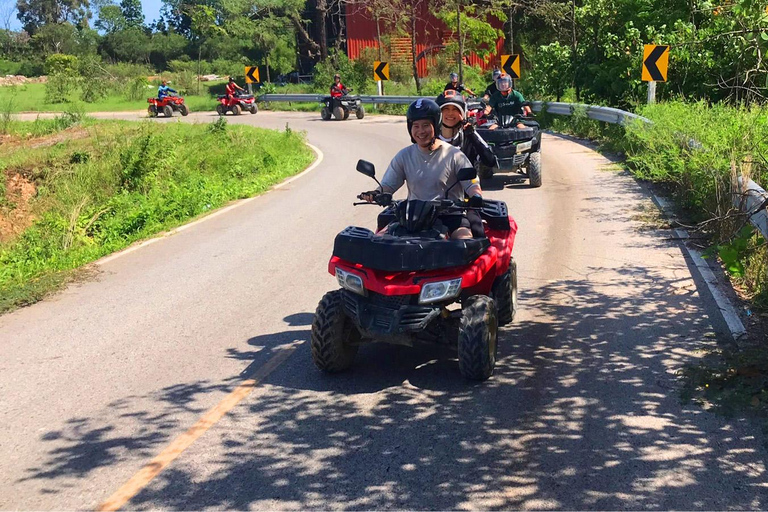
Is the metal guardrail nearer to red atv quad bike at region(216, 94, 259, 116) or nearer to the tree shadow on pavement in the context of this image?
the tree shadow on pavement

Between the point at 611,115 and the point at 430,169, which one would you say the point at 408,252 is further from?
the point at 611,115

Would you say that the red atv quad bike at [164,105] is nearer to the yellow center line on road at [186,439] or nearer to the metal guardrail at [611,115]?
the metal guardrail at [611,115]

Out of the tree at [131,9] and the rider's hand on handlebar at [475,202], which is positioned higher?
the tree at [131,9]

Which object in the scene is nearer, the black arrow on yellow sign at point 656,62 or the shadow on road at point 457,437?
the shadow on road at point 457,437

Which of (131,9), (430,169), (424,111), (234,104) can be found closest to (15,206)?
(430,169)

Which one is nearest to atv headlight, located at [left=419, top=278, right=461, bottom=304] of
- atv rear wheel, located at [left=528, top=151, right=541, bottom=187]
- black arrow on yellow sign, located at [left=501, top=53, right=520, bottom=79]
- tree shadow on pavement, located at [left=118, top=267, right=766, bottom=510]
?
tree shadow on pavement, located at [left=118, top=267, right=766, bottom=510]

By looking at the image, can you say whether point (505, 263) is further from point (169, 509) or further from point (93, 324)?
point (93, 324)

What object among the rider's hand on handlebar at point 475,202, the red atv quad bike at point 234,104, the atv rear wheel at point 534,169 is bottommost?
the atv rear wheel at point 534,169

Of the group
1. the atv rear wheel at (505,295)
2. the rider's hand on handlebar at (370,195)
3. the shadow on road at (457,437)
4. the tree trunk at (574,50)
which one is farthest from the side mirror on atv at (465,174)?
the tree trunk at (574,50)

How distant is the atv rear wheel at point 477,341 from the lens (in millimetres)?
6012

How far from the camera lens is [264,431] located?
5508 mm

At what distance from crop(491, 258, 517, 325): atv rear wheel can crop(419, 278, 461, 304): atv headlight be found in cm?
107

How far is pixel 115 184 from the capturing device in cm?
1748

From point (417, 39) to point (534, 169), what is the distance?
3307 cm
